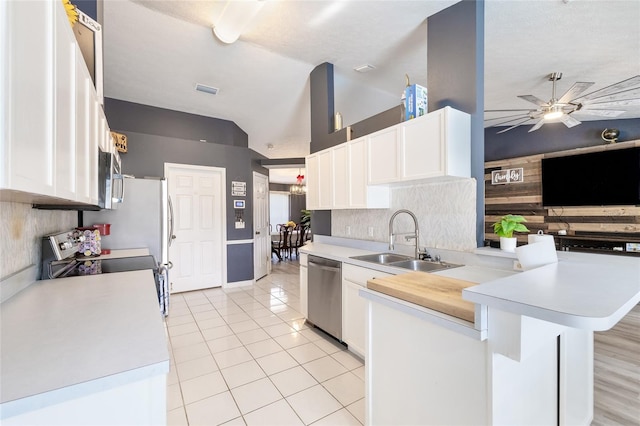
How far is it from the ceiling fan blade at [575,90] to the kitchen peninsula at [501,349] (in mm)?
1879

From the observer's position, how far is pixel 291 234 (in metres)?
7.55

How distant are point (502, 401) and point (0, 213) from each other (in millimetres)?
2263

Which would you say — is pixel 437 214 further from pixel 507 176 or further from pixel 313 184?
pixel 507 176

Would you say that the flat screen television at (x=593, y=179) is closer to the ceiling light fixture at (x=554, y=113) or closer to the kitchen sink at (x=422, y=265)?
the ceiling light fixture at (x=554, y=113)

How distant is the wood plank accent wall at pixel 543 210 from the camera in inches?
159

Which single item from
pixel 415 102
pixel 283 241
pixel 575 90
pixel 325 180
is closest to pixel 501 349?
pixel 415 102

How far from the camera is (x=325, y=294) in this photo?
9.29ft

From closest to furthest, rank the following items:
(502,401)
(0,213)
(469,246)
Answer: (502,401) → (0,213) → (469,246)

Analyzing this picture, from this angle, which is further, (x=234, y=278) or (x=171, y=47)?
(x=234, y=278)

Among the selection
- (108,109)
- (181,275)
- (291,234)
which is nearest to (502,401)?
(181,275)

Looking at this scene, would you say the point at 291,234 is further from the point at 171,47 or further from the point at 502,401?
the point at 502,401

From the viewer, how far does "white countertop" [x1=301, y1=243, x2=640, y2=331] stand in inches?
29.0

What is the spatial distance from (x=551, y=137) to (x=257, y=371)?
591cm

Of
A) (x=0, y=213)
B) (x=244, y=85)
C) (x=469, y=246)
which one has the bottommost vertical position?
(x=469, y=246)
